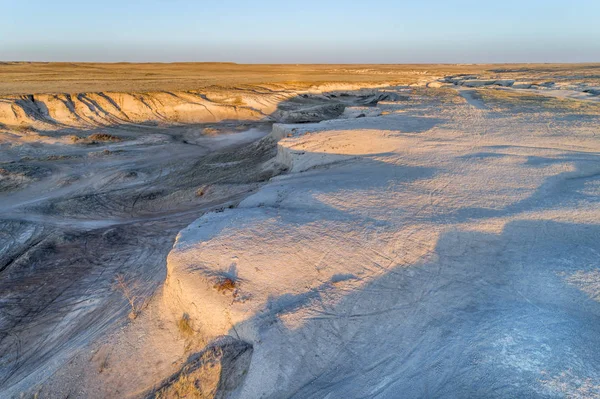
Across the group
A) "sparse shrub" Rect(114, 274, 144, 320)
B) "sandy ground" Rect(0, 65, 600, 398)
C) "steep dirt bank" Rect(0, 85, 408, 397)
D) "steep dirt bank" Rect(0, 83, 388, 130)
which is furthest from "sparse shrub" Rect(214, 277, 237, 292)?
"steep dirt bank" Rect(0, 83, 388, 130)

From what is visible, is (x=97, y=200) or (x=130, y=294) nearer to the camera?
(x=130, y=294)

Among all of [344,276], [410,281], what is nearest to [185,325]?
[344,276]

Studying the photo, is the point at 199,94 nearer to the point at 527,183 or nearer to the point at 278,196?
the point at 278,196

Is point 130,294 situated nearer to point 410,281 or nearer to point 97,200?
point 410,281

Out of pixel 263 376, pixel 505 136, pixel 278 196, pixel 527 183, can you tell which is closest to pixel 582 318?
pixel 263 376

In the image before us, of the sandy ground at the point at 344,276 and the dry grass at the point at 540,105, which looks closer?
the sandy ground at the point at 344,276

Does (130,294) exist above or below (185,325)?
below

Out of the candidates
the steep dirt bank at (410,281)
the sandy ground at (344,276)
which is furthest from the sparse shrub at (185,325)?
the steep dirt bank at (410,281)

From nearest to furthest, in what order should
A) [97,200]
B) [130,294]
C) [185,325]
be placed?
[185,325]
[130,294]
[97,200]

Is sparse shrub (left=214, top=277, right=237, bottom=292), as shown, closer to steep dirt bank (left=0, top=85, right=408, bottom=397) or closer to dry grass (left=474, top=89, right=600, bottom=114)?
steep dirt bank (left=0, top=85, right=408, bottom=397)

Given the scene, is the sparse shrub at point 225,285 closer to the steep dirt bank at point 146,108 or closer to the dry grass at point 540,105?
the dry grass at point 540,105
